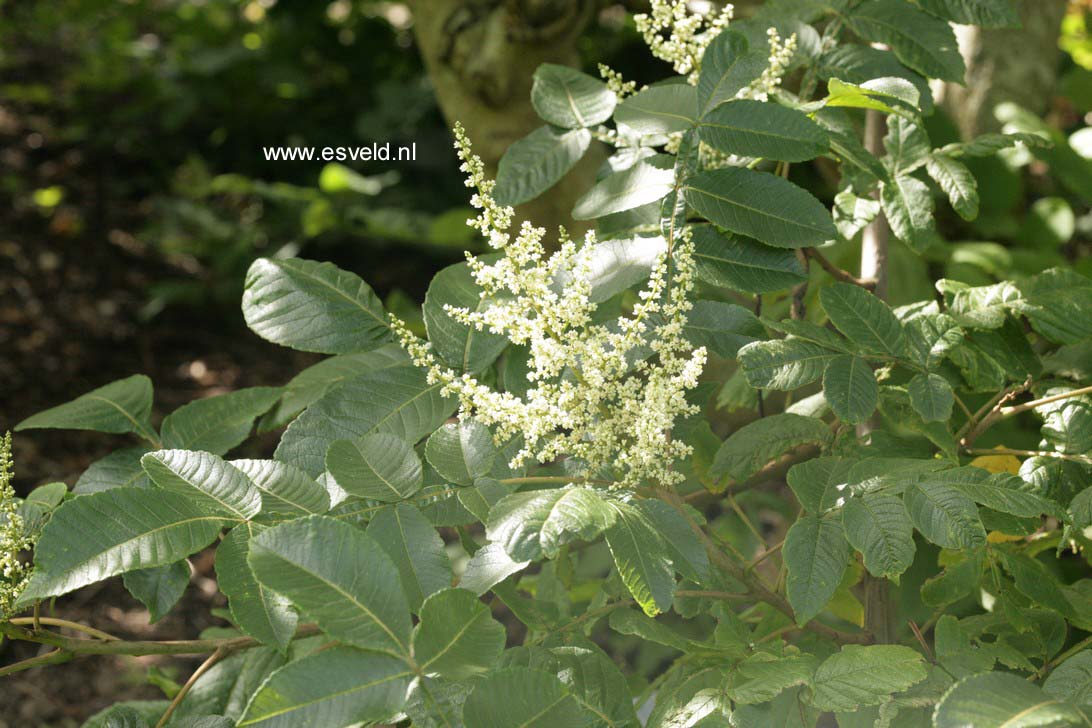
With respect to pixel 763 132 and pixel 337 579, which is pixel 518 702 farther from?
pixel 763 132

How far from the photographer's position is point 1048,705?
0.62 metres

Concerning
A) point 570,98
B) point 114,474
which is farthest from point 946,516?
point 114,474

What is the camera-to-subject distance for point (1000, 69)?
216 cm

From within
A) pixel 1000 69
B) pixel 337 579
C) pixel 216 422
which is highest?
pixel 337 579

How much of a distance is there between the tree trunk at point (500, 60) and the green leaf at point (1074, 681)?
1201mm

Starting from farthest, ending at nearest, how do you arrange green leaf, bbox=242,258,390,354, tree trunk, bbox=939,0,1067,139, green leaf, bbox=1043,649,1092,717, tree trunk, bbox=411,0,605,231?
tree trunk, bbox=939,0,1067,139
tree trunk, bbox=411,0,605,231
green leaf, bbox=242,258,390,354
green leaf, bbox=1043,649,1092,717

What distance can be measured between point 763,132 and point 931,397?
26 centimetres

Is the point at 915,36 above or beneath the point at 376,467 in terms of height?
above

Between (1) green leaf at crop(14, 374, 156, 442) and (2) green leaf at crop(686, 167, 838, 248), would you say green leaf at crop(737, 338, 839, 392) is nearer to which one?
(2) green leaf at crop(686, 167, 838, 248)

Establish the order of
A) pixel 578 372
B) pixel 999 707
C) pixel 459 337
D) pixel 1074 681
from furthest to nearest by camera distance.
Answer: pixel 459 337, pixel 578 372, pixel 1074 681, pixel 999 707

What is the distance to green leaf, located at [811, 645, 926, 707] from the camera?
0.74 meters

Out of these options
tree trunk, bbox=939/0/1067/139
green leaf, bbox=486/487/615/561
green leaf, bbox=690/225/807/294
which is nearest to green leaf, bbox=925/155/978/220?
green leaf, bbox=690/225/807/294

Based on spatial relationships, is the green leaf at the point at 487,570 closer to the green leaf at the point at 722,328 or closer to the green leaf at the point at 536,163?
the green leaf at the point at 722,328

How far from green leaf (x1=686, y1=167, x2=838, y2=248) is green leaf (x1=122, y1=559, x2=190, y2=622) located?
54 centimetres
